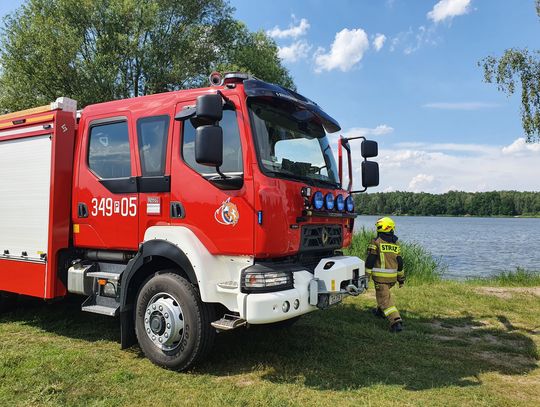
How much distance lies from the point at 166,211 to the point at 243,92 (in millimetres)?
1474

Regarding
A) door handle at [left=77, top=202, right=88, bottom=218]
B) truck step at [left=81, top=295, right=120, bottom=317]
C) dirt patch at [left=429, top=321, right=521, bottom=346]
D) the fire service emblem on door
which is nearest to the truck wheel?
truck step at [left=81, top=295, right=120, bottom=317]

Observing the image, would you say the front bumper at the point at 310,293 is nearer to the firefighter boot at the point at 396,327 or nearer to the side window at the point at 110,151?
the firefighter boot at the point at 396,327

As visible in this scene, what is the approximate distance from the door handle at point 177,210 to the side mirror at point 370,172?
262cm

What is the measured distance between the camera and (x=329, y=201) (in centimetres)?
493

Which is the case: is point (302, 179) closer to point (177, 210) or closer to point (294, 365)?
point (177, 210)

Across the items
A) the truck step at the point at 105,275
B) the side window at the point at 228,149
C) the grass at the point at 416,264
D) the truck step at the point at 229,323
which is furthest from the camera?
the grass at the point at 416,264

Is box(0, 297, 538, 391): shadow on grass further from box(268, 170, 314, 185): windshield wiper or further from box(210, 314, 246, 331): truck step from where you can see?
box(268, 170, 314, 185): windshield wiper

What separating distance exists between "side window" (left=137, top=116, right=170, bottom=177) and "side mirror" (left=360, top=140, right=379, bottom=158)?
2535 millimetres

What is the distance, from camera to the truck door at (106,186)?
511cm

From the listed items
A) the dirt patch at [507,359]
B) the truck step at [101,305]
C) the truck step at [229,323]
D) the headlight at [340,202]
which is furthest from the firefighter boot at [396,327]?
the truck step at [101,305]

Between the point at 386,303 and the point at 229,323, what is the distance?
10.6ft

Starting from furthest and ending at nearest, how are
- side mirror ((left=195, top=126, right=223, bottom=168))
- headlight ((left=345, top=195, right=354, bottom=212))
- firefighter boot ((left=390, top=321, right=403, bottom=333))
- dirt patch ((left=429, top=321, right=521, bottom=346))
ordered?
firefighter boot ((left=390, top=321, right=403, bottom=333))
dirt patch ((left=429, top=321, right=521, bottom=346))
headlight ((left=345, top=195, right=354, bottom=212))
side mirror ((left=195, top=126, right=223, bottom=168))

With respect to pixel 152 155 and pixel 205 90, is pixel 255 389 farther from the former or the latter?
pixel 205 90

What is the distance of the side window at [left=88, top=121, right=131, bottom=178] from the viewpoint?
17.1ft
